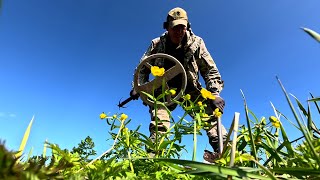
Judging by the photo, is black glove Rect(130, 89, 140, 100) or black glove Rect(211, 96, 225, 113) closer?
black glove Rect(211, 96, 225, 113)

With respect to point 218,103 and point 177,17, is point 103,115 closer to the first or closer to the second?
point 218,103

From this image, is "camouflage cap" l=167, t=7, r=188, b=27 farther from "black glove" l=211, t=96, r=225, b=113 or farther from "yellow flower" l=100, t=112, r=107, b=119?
"yellow flower" l=100, t=112, r=107, b=119

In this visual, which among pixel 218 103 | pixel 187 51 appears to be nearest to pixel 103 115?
pixel 218 103

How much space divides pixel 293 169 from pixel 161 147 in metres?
0.79

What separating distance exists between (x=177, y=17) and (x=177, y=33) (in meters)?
0.31

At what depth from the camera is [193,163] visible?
0.55 m

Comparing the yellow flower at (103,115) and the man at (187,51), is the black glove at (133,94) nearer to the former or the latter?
the man at (187,51)

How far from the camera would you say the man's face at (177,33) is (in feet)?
15.8

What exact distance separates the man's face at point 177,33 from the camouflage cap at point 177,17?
0.20 ft

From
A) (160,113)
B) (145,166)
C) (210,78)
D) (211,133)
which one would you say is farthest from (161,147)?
(210,78)

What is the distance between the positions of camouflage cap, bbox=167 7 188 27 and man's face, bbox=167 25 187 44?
60mm

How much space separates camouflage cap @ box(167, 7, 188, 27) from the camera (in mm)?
4812

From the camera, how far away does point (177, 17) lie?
16.2 ft

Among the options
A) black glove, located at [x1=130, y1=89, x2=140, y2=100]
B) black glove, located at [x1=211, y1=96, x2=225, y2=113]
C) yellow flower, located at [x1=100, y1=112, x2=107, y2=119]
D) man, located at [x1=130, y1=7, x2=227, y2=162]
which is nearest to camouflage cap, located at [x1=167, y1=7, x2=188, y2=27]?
man, located at [x1=130, y1=7, x2=227, y2=162]
